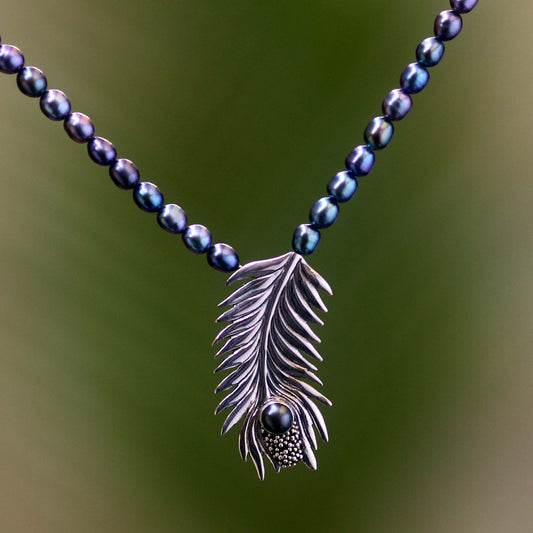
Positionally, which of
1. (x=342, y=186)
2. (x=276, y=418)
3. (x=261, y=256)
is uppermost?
(x=342, y=186)

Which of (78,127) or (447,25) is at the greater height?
(447,25)

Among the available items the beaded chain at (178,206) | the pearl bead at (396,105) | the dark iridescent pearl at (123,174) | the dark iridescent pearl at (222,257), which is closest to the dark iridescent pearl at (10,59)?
the beaded chain at (178,206)

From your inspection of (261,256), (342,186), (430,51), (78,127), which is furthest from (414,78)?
(78,127)

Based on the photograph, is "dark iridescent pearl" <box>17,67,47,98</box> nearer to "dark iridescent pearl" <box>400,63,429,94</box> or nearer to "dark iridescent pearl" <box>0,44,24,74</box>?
"dark iridescent pearl" <box>0,44,24,74</box>

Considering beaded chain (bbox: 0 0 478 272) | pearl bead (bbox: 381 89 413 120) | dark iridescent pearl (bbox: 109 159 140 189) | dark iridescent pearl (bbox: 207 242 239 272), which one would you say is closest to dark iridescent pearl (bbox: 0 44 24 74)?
beaded chain (bbox: 0 0 478 272)

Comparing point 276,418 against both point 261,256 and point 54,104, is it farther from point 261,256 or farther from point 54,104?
point 54,104

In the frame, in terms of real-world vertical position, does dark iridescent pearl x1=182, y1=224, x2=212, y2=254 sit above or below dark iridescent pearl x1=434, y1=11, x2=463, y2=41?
below

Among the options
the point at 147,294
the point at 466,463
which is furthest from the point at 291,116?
the point at 466,463
